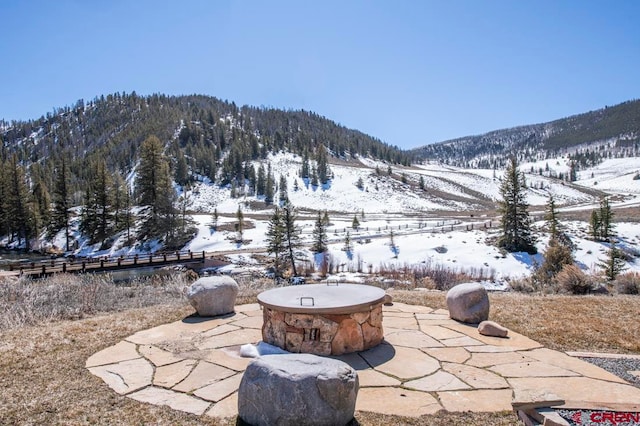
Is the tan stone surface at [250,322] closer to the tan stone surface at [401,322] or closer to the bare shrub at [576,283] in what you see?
the tan stone surface at [401,322]

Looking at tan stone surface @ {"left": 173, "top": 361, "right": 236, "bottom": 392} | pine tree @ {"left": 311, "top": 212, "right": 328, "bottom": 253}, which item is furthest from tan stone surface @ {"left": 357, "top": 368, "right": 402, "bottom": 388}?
pine tree @ {"left": 311, "top": 212, "right": 328, "bottom": 253}

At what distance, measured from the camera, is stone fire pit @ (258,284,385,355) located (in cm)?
559

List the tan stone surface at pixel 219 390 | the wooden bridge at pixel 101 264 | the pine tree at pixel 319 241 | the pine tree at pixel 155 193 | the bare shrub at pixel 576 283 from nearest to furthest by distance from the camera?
the tan stone surface at pixel 219 390, the bare shrub at pixel 576 283, the wooden bridge at pixel 101 264, the pine tree at pixel 319 241, the pine tree at pixel 155 193

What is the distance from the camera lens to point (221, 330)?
6.95m

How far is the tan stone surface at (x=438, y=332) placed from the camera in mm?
6504

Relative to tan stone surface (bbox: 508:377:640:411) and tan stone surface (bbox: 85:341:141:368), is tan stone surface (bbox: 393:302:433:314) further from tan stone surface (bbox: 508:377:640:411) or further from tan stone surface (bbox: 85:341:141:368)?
tan stone surface (bbox: 85:341:141:368)

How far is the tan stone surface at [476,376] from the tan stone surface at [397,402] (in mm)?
739

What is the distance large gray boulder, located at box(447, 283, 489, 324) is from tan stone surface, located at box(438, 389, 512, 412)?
2950 millimetres

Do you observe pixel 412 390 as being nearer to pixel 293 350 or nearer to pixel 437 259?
pixel 293 350

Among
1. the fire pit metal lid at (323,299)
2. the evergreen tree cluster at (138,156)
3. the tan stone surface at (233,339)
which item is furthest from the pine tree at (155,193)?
the tan stone surface at (233,339)

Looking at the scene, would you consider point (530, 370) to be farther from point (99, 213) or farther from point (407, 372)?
point (99, 213)

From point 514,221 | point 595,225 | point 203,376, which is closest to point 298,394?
point 203,376

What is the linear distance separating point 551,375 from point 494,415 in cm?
159

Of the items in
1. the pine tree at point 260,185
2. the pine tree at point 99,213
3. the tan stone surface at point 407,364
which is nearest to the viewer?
the tan stone surface at point 407,364
